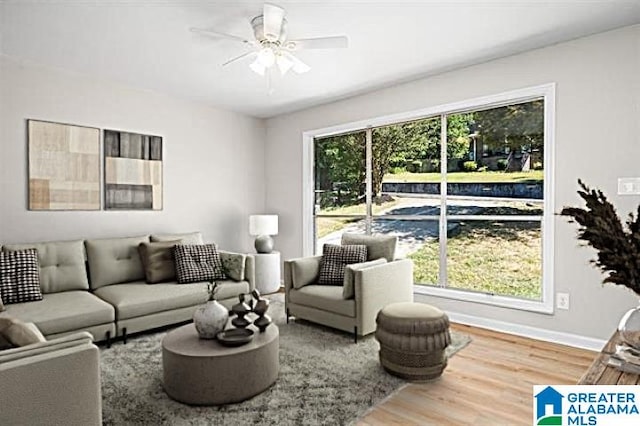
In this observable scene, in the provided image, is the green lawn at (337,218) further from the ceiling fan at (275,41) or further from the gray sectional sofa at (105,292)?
the ceiling fan at (275,41)

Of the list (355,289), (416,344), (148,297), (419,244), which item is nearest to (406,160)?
(419,244)

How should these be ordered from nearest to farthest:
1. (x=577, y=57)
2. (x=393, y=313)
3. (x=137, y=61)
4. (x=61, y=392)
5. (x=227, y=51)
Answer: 1. (x=61, y=392)
2. (x=393, y=313)
3. (x=577, y=57)
4. (x=227, y=51)
5. (x=137, y=61)

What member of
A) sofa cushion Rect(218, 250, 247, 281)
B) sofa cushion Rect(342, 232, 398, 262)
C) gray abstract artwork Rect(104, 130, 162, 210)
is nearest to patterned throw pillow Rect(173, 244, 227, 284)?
sofa cushion Rect(218, 250, 247, 281)

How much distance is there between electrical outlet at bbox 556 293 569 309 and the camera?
10.6 ft

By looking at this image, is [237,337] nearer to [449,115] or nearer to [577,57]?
[449,115]

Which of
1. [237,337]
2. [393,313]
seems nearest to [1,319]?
[237,337]

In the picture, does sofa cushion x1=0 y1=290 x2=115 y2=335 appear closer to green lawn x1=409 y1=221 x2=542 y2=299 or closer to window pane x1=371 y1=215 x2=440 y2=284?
window pane x1=371 y1=215 x2=440 y2=284

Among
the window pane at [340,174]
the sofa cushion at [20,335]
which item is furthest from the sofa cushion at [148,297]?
the window pane at [340,174]

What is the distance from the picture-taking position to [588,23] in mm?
2867

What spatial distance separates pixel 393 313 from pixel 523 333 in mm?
1579

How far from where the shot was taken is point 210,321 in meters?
2.45

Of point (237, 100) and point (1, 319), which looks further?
point (237, 100)

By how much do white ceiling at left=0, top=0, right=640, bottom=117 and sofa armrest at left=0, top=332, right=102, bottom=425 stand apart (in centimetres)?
226

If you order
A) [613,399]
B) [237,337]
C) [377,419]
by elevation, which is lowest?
[377,419]
